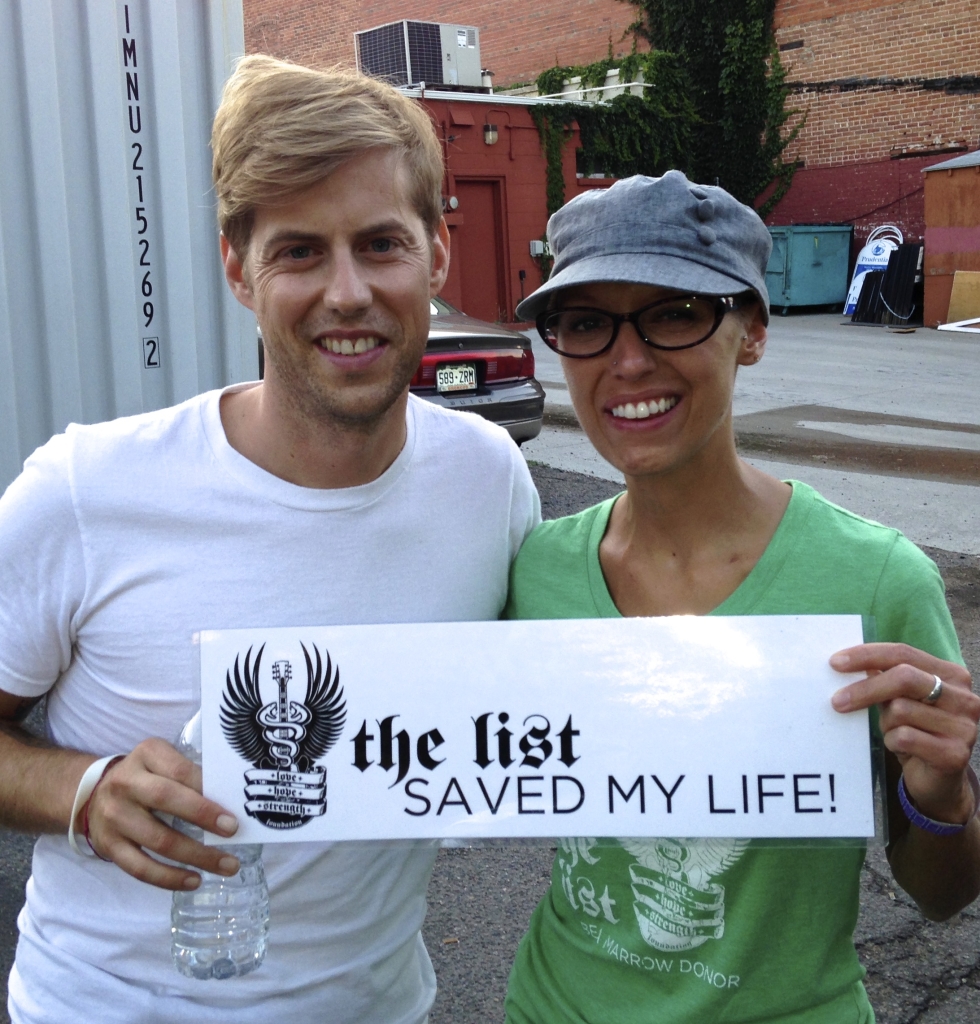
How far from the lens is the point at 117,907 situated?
1.76 metres

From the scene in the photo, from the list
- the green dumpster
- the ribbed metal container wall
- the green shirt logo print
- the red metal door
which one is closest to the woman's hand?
the green shirt logo print

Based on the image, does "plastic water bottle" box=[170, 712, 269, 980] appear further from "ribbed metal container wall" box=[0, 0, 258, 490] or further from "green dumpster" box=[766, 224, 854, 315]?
"green dumpster" box=[766, 224, 854, 315]

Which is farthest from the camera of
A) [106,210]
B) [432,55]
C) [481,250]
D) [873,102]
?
[873,102]

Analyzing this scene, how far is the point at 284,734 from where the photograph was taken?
5.38 feet

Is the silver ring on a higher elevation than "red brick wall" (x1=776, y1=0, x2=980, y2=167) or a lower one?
lower

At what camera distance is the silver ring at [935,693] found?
4.69ft

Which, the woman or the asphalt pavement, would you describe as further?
the asphalt pavement

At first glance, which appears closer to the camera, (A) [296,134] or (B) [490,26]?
(A) [296,134]

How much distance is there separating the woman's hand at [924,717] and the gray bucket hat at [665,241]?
1.85 ft

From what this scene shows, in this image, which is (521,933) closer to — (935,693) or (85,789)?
(85,789)

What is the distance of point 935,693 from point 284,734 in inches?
35.8

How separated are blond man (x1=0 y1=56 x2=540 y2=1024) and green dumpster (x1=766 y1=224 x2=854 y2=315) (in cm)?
2032

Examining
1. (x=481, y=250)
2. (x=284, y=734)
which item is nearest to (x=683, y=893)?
(x=284, y=734)

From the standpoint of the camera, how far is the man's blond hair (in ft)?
5.83
